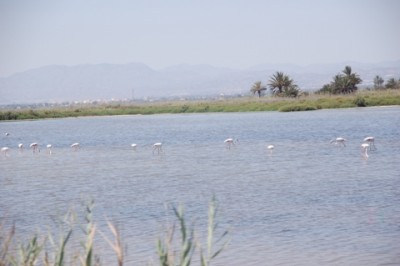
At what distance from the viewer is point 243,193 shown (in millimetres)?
20281

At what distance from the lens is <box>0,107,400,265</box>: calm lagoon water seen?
13172 millimetres

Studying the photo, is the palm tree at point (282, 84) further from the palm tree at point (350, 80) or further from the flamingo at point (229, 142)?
the flamingo at point (229, 142)

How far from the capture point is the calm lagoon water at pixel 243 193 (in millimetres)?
13172

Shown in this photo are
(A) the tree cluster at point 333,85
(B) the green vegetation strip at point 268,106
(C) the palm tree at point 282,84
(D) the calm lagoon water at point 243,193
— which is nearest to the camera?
(D) the calm lagoon water at point 243,193

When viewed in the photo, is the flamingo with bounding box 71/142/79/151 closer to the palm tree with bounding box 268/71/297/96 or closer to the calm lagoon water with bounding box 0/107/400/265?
the calm lagoon water with bounding box 0/107/400/265

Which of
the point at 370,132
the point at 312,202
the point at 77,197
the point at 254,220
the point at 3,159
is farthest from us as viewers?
the point at 370,132

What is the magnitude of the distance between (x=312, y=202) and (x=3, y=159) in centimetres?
2439

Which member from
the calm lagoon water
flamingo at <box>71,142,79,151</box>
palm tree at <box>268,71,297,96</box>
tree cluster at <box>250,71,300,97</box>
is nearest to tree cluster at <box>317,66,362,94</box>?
tree cluster at <box>250,71,300,97</box>

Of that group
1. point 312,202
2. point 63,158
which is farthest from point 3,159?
point 312,202

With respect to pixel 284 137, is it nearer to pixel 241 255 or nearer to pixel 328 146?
pixel 328 146

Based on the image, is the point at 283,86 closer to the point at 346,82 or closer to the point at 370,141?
the point at 346,82

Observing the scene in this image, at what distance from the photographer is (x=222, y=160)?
103 feet

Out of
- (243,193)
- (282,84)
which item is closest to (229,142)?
(243,193)

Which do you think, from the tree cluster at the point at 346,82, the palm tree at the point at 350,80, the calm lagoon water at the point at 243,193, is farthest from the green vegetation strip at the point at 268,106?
the calm lagoon water at the point at 243,193
